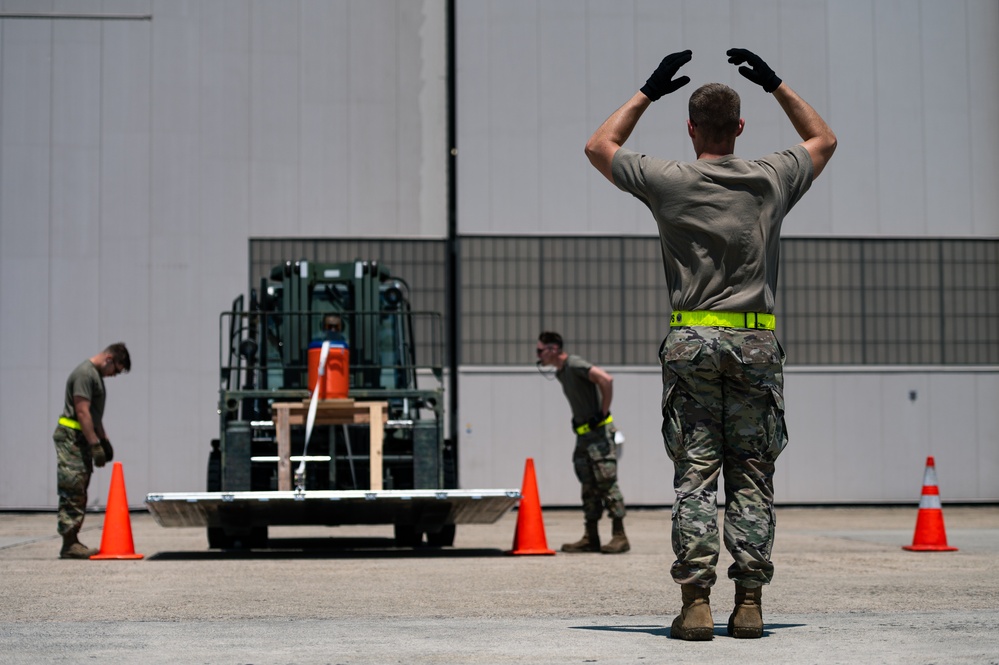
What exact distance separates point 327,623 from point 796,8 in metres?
17.7

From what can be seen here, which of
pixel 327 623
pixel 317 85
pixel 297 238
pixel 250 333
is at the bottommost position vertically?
pixel 327 623

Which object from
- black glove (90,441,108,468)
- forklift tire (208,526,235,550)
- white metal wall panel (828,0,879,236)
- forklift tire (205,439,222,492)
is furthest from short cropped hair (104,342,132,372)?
white metal wall panel (828,0,879,236)

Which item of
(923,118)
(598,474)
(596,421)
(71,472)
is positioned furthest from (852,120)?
(71,472)

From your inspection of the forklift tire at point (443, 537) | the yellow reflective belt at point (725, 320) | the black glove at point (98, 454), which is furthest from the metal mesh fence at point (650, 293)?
the yellow reflective belt at point (725, 320)

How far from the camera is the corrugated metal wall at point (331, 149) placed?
21.2 metres

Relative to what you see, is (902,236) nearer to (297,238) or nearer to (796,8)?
(796,8)

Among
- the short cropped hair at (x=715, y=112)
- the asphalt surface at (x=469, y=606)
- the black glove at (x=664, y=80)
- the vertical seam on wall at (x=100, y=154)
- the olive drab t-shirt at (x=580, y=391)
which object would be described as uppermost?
the vertical seam on wall at (x=100, y=154)

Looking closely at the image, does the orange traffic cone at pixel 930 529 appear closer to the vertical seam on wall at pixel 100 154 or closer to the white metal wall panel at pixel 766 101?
the white metal wall panel at pixel 766 101

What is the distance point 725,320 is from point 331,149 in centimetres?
1633

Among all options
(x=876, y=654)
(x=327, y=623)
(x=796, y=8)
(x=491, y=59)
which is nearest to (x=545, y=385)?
(x=491, y=59)

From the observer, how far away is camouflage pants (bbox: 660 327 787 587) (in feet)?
19.2

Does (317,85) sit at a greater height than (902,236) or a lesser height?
greater

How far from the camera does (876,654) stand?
17.3 ft

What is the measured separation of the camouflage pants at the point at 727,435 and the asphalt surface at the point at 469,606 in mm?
395
